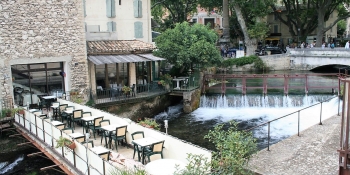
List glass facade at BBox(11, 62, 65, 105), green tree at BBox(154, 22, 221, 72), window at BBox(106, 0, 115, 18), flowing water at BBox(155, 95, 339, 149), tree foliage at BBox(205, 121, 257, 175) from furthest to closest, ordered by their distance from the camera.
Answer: window at BBox(106, 0, 115, 18), green tree at BBox(154, 22, 221, 72), glass facade at BBox(11, 62, 65, 105), flowing water at BBox(155, 95, 339, 149), tree foliage at BBox(205, 121, 257, 175)

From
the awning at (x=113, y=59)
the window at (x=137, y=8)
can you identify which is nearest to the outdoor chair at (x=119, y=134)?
the awning at (x=113, y=59)

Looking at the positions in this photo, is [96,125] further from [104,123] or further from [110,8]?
[110,8]

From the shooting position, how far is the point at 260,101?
24.3 metres

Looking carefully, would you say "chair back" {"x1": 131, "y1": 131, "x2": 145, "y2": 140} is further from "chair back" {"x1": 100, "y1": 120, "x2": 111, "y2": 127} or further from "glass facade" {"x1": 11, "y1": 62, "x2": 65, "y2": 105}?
"glass facade" {"x1": 11, "y1": 62, "x2": 65, "y2": 105}

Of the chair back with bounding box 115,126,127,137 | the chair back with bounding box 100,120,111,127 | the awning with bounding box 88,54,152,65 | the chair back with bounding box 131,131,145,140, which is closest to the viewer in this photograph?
the chair back with bounding box 131,131,145,140

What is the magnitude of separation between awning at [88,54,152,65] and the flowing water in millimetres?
3967

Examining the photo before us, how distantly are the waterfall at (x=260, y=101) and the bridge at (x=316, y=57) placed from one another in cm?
1362

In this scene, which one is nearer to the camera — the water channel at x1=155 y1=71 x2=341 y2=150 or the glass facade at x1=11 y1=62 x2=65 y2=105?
the water channel at x1=155 y1=71 x2=341 y2=150

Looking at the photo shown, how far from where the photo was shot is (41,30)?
19.2 m

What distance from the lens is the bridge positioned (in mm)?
35938

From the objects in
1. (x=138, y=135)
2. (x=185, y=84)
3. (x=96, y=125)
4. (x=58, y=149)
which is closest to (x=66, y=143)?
(x=58, y=149)

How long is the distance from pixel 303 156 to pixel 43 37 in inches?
565

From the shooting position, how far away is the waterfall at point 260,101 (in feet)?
78.6

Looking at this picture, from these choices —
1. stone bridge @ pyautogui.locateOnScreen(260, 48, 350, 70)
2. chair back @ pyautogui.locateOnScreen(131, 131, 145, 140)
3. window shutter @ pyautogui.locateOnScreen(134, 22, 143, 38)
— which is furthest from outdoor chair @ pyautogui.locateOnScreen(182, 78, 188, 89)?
stone bridge @ pyautogui.locateOnScreen(260, 48, 350, 70)
